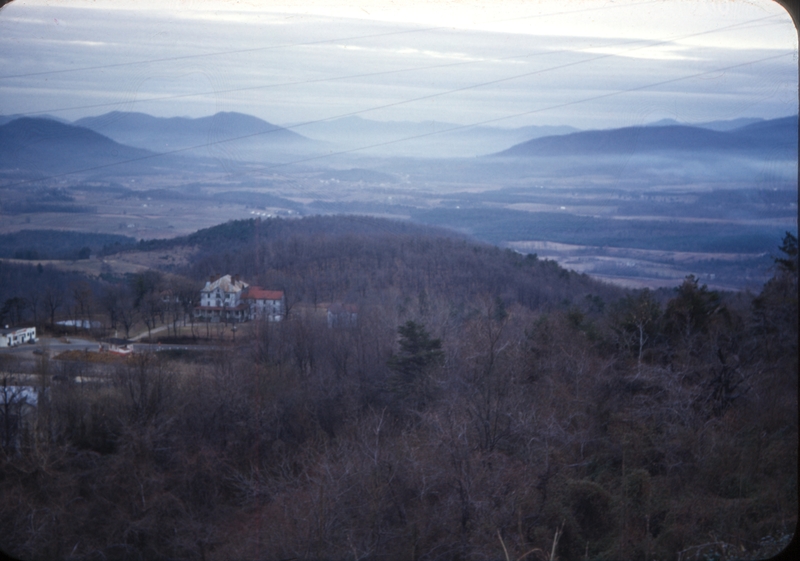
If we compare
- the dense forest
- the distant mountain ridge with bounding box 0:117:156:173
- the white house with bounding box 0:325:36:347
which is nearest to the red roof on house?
the dense forest

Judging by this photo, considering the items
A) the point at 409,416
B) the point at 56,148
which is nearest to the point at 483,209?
the point at 409,416

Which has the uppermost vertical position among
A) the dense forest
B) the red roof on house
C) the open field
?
the open field

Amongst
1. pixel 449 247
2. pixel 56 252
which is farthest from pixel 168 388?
pixel 449 247

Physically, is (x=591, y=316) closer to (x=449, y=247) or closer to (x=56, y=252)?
(x=449, y=247)

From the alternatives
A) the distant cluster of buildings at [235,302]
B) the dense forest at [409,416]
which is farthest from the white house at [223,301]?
the dense forest at [409,416]

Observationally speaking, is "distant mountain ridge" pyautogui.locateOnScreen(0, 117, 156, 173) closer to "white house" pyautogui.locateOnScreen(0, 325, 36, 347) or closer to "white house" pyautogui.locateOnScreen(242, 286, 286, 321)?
"white house" pyautogui.locateOnScreen(0, 325, 36, 347)

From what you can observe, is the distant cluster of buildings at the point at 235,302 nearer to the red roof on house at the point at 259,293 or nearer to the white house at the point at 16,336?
the red roof on house at the point at 259,293

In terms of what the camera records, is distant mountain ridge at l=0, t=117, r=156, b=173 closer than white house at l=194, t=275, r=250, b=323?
Yes

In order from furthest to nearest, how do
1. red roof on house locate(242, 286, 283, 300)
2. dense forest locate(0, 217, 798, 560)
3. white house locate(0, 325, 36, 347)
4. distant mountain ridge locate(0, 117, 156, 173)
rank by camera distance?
red roof on house locate(242, 286, 283, 300), white house locate(0, 325, 36, 347), distant mountain ridge locate(0, 117, 156, 173), dense forest locate(0, 217, 798, 560)
